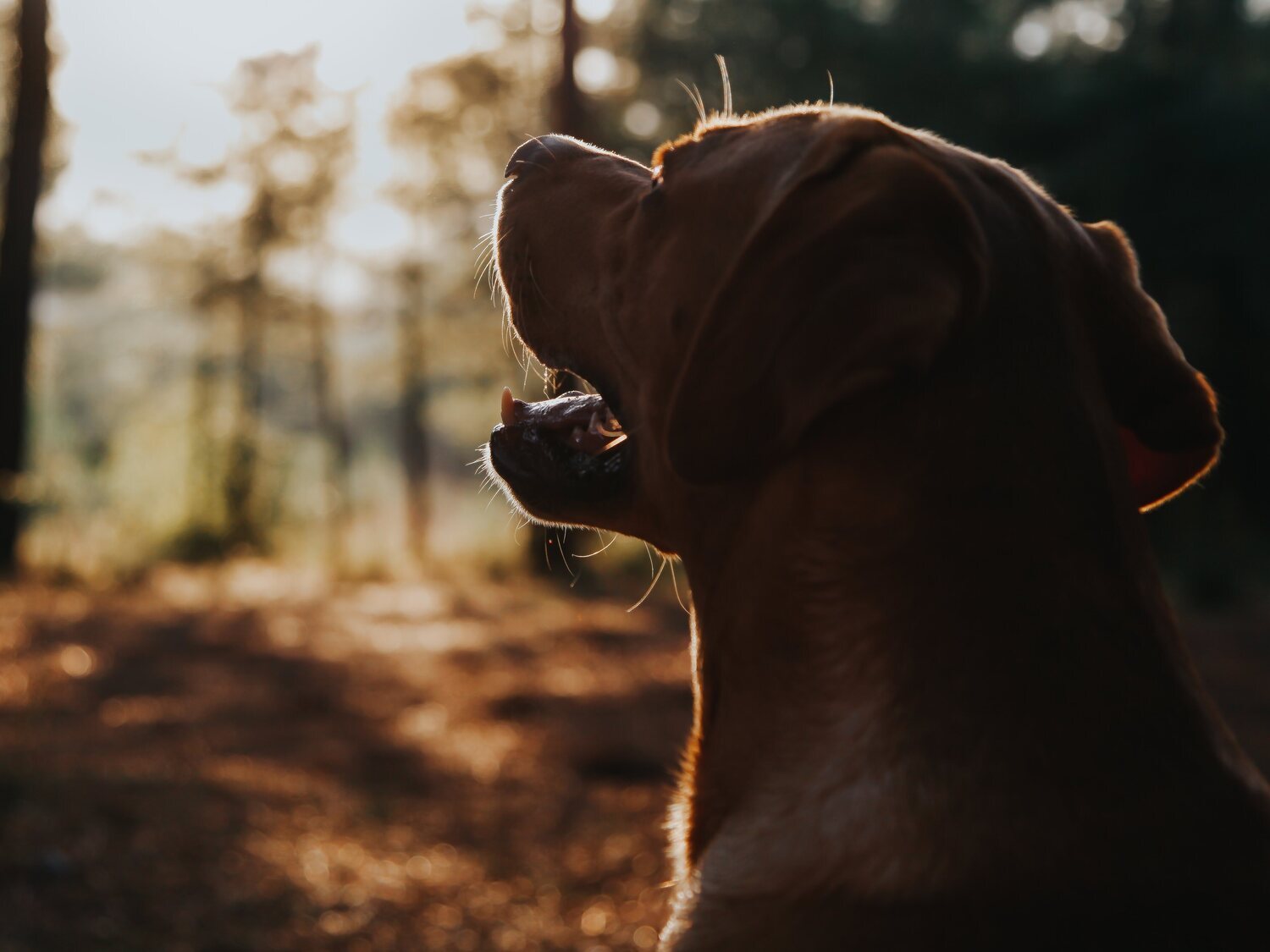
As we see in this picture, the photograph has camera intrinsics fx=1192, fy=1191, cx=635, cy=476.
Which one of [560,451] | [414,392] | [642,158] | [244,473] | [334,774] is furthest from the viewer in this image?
[414,392]

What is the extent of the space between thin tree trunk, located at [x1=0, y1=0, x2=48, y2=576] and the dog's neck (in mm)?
12815

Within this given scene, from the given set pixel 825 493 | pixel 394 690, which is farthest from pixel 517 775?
pixel 825 493

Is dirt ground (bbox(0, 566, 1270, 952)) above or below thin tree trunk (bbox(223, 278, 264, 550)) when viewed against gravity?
below

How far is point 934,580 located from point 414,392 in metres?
28.3

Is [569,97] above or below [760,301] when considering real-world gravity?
above

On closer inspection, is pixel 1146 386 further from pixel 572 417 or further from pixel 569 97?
pixel 569 97

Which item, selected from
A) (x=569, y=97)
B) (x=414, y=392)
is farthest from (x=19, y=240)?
(x=414, y=392)

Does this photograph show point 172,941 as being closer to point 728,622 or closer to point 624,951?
point 624,951

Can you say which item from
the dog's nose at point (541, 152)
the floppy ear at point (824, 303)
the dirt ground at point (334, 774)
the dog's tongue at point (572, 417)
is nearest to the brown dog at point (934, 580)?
the floppy ear at point (824, 303)

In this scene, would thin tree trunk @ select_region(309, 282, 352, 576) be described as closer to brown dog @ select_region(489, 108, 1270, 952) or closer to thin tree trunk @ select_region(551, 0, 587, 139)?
thin tree trunk @ select_region(551, 0, 587, 139)

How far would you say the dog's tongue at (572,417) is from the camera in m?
2.60

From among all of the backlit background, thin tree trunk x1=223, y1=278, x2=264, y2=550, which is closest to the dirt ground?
the backlit background

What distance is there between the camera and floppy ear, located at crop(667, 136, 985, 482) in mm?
1663

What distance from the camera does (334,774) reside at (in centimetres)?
682
